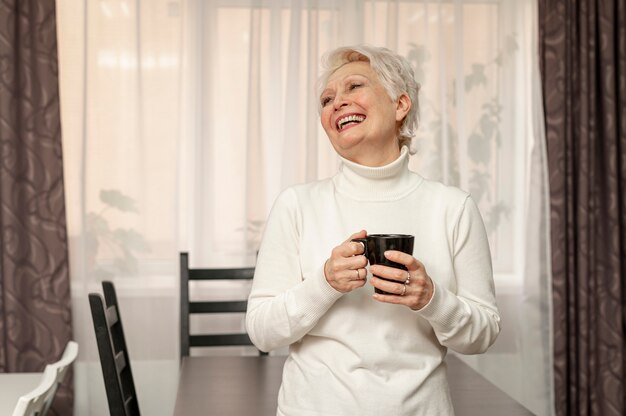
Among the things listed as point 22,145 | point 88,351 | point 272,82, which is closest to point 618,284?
point 272,82

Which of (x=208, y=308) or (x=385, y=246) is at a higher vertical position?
(x=385, y=246)

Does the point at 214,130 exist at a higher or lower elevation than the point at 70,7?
lower

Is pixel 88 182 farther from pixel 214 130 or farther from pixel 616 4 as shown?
pixel 616 4

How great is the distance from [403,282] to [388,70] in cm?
40

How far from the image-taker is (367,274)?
1.37 meters

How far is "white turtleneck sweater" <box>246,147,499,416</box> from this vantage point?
51.2 inches

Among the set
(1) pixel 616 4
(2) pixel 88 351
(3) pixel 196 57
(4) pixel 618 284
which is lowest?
(2) pixel 88 351

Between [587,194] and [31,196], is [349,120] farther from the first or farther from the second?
[587,194]

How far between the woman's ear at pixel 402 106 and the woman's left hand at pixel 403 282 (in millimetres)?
323

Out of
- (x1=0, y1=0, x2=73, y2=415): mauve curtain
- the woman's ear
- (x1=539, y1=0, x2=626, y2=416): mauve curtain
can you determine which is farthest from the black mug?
(x1=539, y1=0, x2=626, y2=416): mauve curtain

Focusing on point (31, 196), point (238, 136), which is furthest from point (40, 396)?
point (238, 136)

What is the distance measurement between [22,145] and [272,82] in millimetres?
1075

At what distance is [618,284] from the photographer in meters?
3.65

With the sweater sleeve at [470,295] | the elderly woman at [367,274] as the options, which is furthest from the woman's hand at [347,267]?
the sweater sleeve at [470,295]
